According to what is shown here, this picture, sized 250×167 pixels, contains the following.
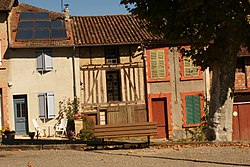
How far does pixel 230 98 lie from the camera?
15508 millimetres

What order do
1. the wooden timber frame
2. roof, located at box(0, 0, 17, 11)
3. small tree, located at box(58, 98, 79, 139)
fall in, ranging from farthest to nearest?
the wooden timber frame, roof, located at box(0, 0, 17, 11), small tree, located at box(58, 98, 79, 139)

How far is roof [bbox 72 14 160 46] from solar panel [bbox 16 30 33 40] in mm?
2350

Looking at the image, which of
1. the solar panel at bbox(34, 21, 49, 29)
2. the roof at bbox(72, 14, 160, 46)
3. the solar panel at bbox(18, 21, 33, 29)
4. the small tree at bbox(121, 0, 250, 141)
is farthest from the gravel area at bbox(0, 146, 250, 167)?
the solar panel at bbox(34, 21, 49, 29)

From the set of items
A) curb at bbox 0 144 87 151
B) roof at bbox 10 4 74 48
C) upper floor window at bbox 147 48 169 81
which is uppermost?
roof at bbox 10 4 74 48

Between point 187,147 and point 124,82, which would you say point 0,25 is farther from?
point 187,147

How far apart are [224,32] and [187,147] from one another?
3340mm

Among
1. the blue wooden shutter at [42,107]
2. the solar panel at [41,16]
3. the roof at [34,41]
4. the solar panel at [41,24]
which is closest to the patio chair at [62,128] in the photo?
the blue wooden shutter at [42,107]

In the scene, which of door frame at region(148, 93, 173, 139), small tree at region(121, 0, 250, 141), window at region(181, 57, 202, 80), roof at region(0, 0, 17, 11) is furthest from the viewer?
window at region(181, 57, 202, 80)

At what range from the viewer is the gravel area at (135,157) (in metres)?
11.2

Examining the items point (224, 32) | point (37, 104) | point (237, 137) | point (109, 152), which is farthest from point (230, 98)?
point (37, 104)

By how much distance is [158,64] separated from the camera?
28766 mm

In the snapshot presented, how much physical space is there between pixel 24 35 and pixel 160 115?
335 inches

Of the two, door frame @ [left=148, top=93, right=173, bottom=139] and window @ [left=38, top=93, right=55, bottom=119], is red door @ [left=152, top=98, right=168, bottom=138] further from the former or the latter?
window @ [left=38, top=93, right=55, bottom=119]

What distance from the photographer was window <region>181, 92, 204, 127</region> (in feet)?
94.1
